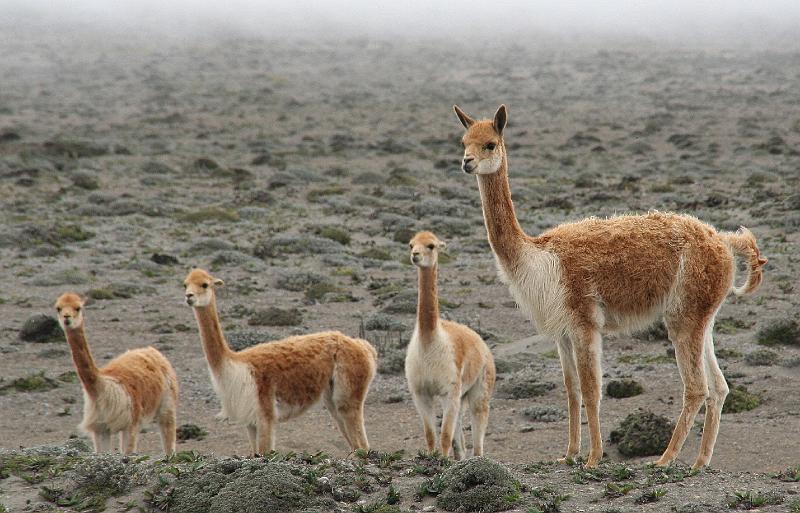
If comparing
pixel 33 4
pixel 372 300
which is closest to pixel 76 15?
pixel 33 4

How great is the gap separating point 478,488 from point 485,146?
250 centimetres

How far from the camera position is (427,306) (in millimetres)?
8250

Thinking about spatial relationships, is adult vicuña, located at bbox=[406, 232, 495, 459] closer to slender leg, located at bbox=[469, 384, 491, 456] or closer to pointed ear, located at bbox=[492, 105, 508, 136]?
slender leg, located at bbox=[469, 384, 491, 456]

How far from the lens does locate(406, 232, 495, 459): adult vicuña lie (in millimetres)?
8125

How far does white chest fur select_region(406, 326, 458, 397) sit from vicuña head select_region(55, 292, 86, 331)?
2.84m

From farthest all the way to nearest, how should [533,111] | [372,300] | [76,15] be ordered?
[76,15]
[533,111]
[372,300]

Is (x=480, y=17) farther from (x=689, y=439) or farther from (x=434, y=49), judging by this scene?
(x=689, y=439)

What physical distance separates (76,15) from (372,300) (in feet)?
320

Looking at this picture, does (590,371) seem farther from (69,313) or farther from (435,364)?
(69,313)

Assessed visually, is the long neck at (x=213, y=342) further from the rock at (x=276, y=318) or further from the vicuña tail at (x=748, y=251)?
the rock at (x=276, y=318)

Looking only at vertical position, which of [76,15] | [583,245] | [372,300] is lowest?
[372,300]

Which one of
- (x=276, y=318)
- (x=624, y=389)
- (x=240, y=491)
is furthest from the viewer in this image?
(x=276, y=318)

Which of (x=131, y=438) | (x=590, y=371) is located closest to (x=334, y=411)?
(x=131, y=438)

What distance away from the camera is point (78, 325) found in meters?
8.67
